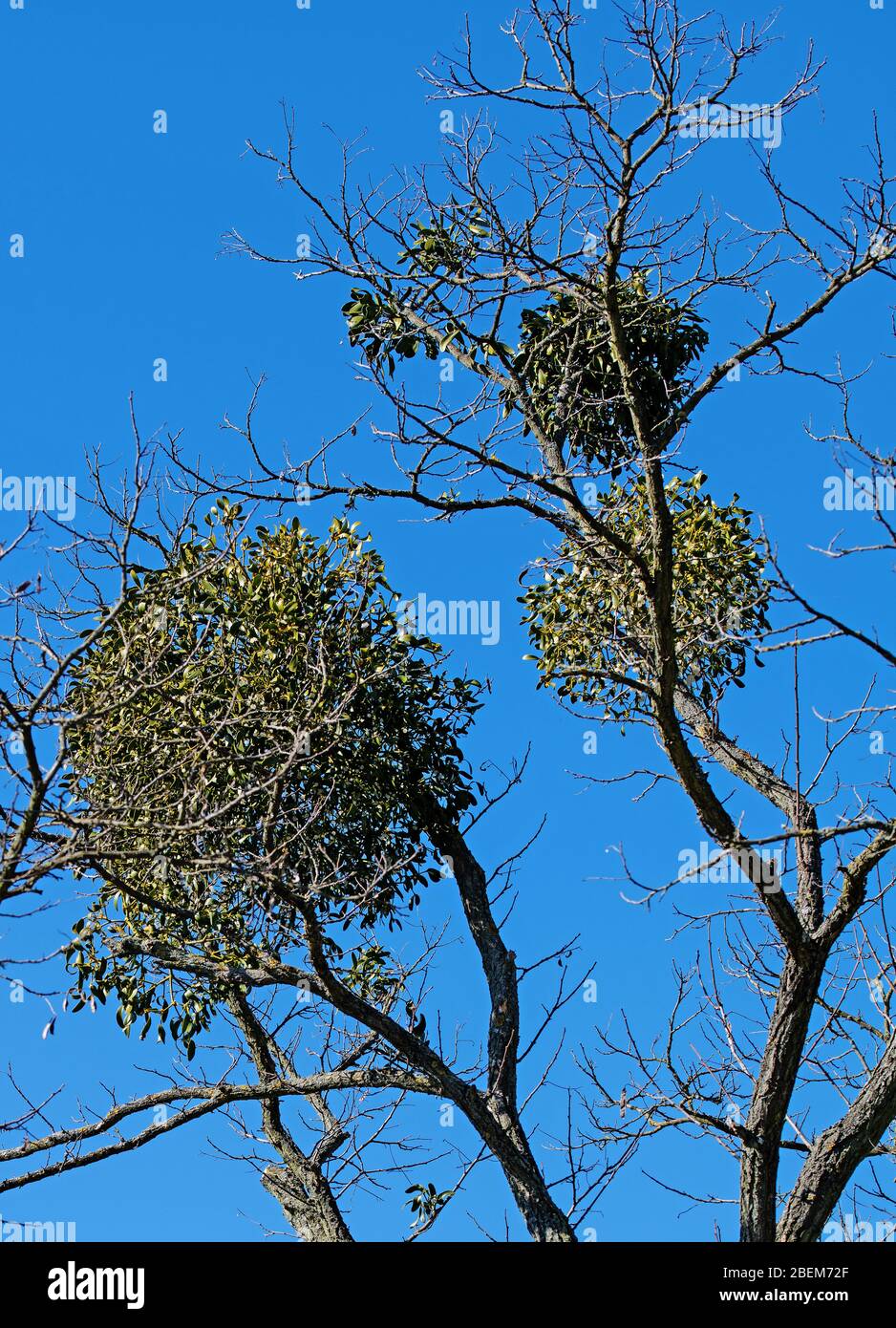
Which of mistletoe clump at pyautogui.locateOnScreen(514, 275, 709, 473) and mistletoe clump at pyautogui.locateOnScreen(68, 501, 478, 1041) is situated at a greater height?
mistletoe clump at pyautogui.locateOnScreen(514, 275, 709, 473)

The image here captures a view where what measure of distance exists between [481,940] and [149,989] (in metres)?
1.84

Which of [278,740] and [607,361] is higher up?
[607,361]

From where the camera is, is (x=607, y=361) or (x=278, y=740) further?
(x=607, y=361)

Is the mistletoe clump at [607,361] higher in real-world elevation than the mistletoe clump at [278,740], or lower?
higher

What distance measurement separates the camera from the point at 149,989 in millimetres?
7711

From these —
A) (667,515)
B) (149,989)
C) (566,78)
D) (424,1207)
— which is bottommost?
(424,1207)
